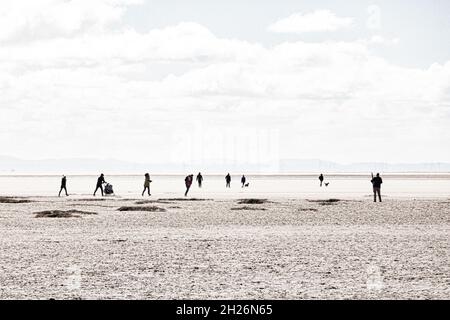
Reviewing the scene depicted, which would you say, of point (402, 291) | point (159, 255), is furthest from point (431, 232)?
point (402, 291)

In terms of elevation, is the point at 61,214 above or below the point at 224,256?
above

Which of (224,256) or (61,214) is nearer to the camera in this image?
(224,256)

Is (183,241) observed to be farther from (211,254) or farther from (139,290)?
(139,290)

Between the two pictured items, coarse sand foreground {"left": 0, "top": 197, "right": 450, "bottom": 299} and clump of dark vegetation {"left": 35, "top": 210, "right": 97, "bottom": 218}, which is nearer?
coarse sand foreground {"left": 0, "top": 197, "right": 450, "bottom": 299}

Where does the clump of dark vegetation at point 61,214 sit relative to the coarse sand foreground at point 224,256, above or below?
above

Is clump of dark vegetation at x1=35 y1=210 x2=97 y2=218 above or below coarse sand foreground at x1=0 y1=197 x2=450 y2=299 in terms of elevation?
above

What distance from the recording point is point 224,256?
18766 mm

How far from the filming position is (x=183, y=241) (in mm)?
22750

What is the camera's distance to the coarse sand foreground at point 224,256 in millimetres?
13461

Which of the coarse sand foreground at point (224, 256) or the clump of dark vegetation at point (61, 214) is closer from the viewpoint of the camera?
the coarse sand foreground at point (224, 256)

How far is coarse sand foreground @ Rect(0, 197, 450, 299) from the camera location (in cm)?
1346
